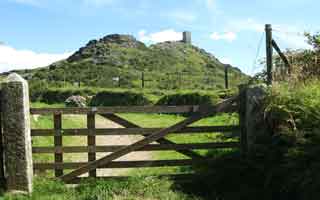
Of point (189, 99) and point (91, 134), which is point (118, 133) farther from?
point (189, 99)

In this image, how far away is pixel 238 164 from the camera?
738cm

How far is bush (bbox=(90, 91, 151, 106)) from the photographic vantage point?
2990 centimetres

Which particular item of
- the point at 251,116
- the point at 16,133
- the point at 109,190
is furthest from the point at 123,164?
the point at 251,116

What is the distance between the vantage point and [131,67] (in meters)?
61.2

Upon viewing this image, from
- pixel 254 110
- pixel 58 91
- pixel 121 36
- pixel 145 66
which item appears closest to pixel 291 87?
pixel 254 110

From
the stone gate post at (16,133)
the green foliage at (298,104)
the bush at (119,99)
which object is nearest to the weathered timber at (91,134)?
the stone gate post at (16,133)

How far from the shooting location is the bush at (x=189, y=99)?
22511mm

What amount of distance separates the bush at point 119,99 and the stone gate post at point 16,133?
71.1 feet

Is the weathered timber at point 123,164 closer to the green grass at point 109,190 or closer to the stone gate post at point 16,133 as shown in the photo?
the green grass at point 109,190

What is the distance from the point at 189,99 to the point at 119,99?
844 centimetres

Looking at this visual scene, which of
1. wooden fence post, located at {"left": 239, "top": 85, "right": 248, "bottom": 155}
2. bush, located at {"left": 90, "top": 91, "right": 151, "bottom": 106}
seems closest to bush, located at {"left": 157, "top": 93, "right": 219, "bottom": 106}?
bush, located at {"left": 90, "top": 91, "right": 151, "bottom": 106}

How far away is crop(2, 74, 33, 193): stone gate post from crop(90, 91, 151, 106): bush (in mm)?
21672

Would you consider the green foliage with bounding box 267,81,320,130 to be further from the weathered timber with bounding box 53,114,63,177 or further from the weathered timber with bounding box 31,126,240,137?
the weathered timber with bounding box 53,114,63,177

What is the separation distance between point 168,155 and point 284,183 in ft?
17.5
